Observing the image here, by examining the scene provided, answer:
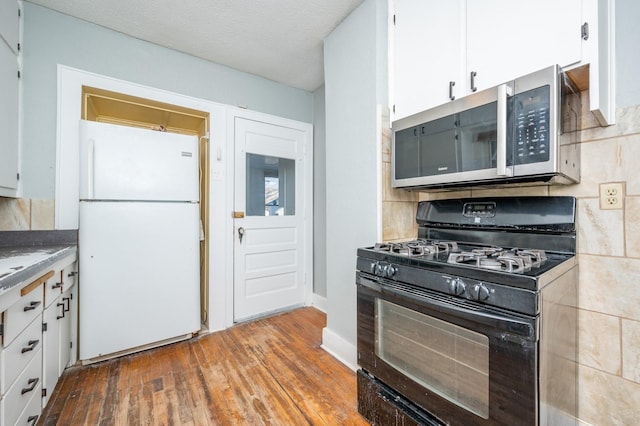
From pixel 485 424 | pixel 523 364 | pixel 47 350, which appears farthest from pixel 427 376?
pixel 47 350

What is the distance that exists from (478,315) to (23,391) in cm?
198

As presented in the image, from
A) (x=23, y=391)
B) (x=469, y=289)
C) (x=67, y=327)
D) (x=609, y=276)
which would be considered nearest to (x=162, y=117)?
(x=67, y=327)

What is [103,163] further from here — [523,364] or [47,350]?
[523,364]

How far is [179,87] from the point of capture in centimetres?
249

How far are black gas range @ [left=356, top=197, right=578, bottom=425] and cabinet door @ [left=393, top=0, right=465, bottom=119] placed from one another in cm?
68

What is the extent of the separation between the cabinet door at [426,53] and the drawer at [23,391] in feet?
7.55

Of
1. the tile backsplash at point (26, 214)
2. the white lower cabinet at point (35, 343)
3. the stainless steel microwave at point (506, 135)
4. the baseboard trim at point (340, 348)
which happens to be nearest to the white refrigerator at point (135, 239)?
the white lower cabinet at point (35, 343)

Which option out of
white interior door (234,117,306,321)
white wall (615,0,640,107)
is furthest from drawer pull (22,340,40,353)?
white wall (615,0,640,107)

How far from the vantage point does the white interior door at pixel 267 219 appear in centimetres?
280

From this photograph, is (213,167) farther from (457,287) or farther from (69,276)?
(457,287)

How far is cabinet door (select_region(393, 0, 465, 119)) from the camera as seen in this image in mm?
1393

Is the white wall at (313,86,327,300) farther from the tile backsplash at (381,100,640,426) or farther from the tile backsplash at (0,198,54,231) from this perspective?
the tile backsplash at (0,198,54,231)

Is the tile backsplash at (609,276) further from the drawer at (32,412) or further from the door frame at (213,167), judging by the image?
the drawer at (32,412)

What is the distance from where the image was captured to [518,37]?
1167 millimetres
